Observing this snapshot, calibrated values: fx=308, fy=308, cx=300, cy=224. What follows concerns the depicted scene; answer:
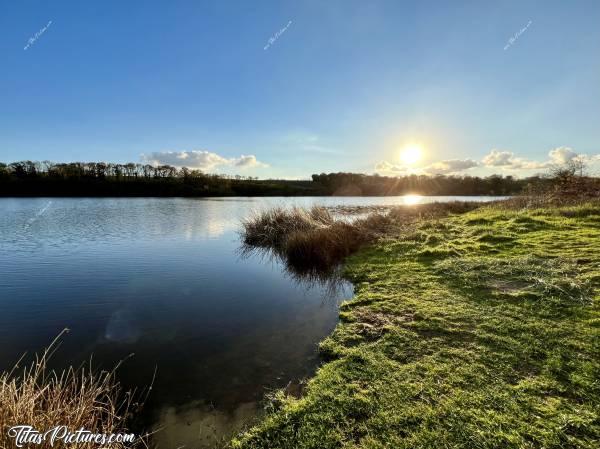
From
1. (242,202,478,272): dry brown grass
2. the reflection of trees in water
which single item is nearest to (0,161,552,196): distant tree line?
(242,202,478,272): dry brown grass

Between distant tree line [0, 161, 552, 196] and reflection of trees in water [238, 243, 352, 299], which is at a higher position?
distant tree line [0, 161, 552, 196]

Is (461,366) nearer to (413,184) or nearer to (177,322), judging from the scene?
(177,322)

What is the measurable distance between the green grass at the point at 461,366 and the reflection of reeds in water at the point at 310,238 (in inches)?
136

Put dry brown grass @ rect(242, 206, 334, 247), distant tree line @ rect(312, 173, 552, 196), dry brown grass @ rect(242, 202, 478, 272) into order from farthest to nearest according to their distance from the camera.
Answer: distant tree line @ rect(312, 173, 552, 196)
dry brown grass @ rect(242, 206, 334, 247)
dry brown grass @ rect(242, 202, 478, 272)

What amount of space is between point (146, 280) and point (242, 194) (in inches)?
2461

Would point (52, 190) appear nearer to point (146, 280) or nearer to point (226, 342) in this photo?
point (146, 280)

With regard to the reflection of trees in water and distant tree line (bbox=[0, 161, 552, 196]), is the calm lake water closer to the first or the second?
the reflection of trees in water

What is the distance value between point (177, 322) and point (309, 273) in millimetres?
5425

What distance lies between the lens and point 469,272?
333 inches

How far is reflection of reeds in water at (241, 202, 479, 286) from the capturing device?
479 inches

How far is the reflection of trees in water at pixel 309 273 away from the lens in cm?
925

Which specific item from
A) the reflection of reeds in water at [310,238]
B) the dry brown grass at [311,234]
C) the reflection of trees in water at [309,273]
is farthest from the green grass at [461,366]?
the dry brown grass at [311,234]

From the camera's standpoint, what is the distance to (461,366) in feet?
14.2

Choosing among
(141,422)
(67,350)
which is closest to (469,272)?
(141,422)
